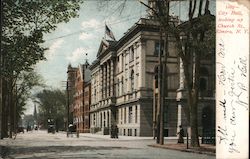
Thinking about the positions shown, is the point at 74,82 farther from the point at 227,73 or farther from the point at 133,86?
the point at 227,73

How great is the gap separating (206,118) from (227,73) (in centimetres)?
261

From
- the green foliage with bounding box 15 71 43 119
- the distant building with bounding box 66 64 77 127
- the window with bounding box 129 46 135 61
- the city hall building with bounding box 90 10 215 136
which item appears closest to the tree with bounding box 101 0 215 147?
the city hall building with bounding box 90 10 215 136

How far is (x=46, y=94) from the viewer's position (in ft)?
23.5

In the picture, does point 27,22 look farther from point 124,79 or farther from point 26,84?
point 26,84

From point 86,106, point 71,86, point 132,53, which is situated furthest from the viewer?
point 132,53

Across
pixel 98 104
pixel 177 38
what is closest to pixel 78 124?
pixel 98 104


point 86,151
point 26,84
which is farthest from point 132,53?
point 26,84

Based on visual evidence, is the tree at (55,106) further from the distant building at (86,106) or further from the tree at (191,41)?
the tree at (191,41)

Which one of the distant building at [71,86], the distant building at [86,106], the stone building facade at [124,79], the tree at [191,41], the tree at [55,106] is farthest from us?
the tree at [191,41]

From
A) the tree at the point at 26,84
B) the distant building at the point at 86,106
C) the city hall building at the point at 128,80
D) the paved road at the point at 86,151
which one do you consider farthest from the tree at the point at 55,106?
the paved road at the point at 86,151

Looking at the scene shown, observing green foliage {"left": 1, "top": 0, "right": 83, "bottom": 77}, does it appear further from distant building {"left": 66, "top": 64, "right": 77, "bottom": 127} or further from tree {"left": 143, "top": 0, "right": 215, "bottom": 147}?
tree {"left": 143, "top": 0, "right": 215, "bottom": 147}

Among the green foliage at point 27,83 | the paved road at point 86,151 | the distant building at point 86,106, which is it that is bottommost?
the paved road at point 86,151

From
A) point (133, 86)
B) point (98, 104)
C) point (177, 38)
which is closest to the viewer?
point (98, 104)

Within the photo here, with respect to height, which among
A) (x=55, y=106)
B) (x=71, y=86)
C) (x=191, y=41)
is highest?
(x=191, y=41)
